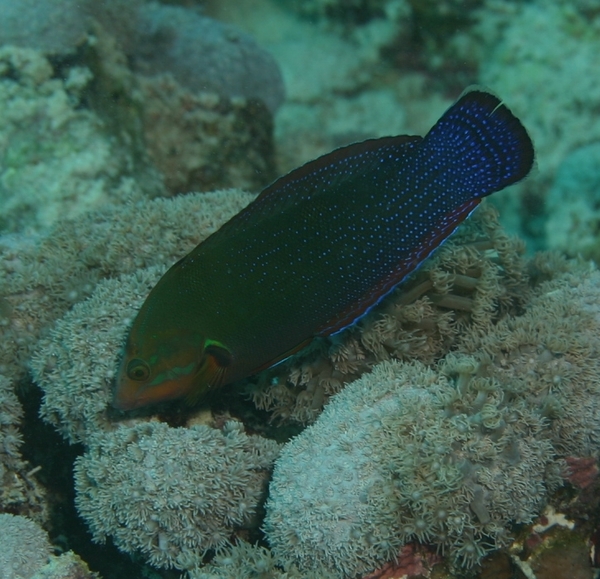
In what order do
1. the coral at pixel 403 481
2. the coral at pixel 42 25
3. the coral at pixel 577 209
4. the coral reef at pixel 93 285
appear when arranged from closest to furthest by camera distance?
the coral at pixel 403 481
the coral reef at pixel 93 285
the coral at pixel 42 25
the coral at pixel 577 209

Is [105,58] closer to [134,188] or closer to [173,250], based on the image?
[134,188]

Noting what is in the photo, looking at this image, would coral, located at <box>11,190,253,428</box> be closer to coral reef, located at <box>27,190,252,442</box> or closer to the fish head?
coral reef, located at <box>27,190,252,442</box>

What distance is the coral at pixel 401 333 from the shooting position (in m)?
3.67

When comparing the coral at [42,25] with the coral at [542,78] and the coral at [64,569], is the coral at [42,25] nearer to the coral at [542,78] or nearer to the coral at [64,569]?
the coral at [64,569]

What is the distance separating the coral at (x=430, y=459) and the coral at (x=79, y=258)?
73.2 inches

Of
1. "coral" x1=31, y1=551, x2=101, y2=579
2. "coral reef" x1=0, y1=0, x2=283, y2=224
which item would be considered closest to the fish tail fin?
"coral" x1=31, y1=551, x2=101, y2=579

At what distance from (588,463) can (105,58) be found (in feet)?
20.4

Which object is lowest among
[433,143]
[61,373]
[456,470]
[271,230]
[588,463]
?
[61,373]

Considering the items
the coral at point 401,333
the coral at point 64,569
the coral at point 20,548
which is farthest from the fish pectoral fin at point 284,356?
the coral at point 20,548

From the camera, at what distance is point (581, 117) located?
853cm

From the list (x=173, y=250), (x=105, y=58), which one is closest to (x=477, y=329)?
(x=173, y=250)

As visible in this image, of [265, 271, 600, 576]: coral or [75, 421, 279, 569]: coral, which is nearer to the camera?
[265, 271, 600, 576]: coral

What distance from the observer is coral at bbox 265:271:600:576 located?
9.21 ft

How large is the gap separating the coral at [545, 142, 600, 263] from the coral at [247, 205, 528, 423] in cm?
370
